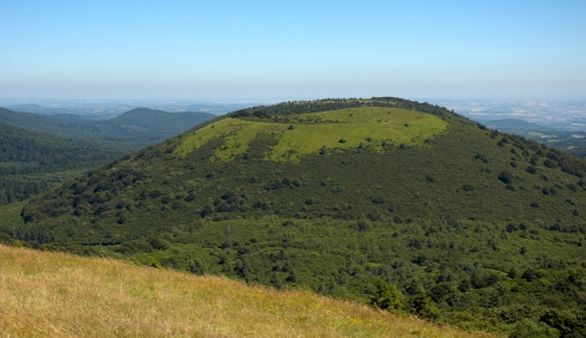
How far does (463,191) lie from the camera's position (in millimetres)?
130500

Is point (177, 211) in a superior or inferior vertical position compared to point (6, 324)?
inferior

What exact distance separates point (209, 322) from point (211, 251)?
94689 mm

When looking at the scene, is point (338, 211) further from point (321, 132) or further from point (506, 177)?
point (506, 177)

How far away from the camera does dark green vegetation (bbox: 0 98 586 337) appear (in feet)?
304

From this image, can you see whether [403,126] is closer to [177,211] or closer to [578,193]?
[578,193]

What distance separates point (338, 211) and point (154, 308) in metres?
117

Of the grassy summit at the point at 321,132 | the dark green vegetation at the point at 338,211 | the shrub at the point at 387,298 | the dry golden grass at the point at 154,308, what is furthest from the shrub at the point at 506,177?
the dry golden grass at the point at 154,308

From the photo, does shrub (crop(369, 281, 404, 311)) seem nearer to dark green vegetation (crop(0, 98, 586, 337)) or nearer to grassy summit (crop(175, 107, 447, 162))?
dark green vegetation (crop(0, 98, 586, 337))

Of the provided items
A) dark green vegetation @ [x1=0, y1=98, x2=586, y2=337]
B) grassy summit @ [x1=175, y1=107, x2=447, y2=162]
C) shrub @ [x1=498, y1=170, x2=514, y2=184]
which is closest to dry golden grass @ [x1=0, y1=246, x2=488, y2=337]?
dark green vegetation @ [x1=0, y1=98, x2=586, y2=337]

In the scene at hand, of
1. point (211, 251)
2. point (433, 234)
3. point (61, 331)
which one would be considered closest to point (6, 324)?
point (61, 331)

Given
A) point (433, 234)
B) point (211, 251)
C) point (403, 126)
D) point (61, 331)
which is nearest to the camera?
point (61, 331)

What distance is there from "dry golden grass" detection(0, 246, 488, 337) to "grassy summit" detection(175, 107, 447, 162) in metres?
132

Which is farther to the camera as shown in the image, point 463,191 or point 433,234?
point 463,191

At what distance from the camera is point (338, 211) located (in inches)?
4958
